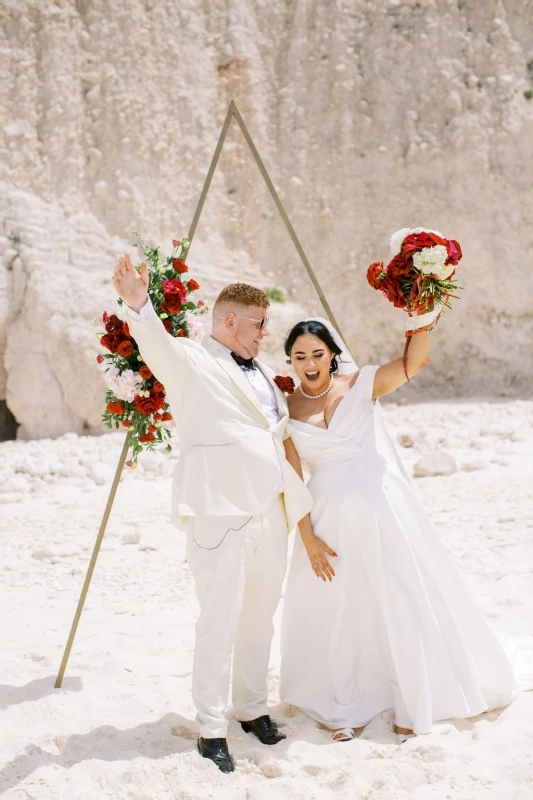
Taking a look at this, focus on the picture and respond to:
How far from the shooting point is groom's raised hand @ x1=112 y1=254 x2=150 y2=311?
11.1 ft

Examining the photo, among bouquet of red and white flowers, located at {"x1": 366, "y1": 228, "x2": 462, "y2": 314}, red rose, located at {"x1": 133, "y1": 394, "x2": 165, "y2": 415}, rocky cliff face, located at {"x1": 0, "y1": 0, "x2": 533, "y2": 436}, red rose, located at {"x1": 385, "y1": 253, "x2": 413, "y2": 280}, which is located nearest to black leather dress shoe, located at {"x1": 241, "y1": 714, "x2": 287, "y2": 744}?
red rose, located at {"x1": 133, "y1": 394, "x2": 165, "y2": 415}

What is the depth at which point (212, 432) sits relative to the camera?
355 cm

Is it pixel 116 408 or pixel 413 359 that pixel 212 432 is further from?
pixel 413 359

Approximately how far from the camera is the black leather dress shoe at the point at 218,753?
11.0 feet

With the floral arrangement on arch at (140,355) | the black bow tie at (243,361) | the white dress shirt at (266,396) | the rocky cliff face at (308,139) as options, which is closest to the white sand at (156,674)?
the white dress shirt at (266,396)

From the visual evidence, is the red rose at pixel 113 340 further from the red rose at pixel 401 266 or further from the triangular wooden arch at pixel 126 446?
the red rose at pixel 401 266

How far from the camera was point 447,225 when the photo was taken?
14086mm

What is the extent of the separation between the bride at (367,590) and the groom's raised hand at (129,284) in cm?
92

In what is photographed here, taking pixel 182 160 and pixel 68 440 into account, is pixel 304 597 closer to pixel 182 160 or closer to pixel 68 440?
pixel 68 440

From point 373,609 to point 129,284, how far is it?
1991 mm

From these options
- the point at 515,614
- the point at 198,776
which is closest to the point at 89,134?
the point at 515,614

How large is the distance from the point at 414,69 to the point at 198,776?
13967mm

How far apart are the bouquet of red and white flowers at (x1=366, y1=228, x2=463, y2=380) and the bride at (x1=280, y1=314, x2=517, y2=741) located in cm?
14

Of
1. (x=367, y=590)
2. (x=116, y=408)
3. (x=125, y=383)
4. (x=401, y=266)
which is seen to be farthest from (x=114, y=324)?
(x=367, y=590)
